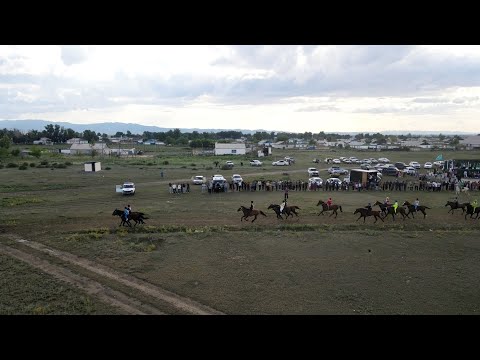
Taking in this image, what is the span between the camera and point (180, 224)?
19.6 metres

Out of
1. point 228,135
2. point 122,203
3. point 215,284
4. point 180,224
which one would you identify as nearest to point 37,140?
point 228,135

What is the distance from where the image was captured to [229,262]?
14.2 m

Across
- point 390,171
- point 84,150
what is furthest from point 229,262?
point 84,150

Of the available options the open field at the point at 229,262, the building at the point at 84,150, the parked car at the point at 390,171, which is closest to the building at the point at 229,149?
the building at the point at 84,150

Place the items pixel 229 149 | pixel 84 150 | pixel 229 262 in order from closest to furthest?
pixel 229 262 < pixel 229 149 < pixel 84 150

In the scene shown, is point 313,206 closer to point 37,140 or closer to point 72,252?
point 72,252

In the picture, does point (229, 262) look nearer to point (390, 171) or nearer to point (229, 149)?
point (390, 171)

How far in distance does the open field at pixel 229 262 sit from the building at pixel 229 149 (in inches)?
2012

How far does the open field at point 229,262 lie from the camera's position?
10.8m

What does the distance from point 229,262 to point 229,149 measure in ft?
207

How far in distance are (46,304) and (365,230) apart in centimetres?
1470

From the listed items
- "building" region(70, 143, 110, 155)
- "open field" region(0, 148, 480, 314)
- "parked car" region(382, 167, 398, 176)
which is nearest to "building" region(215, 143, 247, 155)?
"building" region(70, 143, 110, 155)
